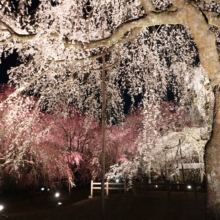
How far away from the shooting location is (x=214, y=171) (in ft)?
17.5

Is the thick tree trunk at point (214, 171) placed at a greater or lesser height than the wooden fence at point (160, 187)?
greater

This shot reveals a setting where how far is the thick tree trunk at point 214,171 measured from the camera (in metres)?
5.25

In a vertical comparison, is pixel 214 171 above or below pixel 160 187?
above

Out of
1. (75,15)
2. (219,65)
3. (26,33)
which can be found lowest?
(219,65)

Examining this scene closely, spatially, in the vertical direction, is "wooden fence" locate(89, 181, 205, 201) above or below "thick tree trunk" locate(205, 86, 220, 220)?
below

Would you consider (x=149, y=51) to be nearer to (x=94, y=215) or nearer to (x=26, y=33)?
(x=26, y=33)

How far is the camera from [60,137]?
21969 mm

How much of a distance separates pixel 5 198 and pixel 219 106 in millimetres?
18091

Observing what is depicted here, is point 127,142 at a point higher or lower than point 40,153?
higher

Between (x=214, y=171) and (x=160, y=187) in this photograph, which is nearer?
(x=214, y=171)

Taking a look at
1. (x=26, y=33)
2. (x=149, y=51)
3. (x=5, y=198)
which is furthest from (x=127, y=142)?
(x=26, y=33)

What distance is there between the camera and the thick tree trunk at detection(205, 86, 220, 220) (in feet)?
17.2

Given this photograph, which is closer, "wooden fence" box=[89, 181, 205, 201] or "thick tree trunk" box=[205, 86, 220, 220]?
"thick tree trunk" box=[205, 86, 220, 220]

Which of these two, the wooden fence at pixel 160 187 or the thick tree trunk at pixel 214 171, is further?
the wooden fence at pixel 160 187
